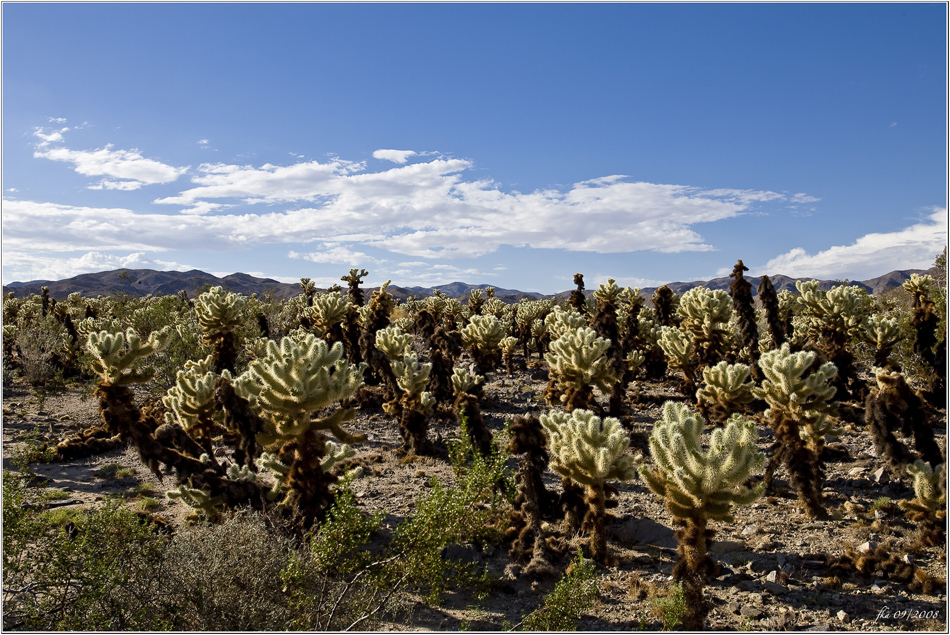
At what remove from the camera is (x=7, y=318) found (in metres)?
27.4

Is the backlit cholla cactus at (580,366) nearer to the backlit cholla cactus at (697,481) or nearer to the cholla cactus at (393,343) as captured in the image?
the backlit cholla cactus at (697,481)

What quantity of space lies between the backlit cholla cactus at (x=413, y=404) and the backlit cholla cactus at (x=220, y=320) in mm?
5103

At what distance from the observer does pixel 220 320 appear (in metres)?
14.3

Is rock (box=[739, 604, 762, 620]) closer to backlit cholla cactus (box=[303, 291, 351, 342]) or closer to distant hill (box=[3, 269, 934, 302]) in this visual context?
backlit cholla cactus (box=[303, 291, 351, 342])

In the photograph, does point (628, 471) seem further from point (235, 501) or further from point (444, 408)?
point (444, 408)

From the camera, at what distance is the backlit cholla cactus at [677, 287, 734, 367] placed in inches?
594

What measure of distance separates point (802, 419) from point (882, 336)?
419 inches

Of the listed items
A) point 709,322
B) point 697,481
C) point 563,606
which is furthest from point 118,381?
point 709,322

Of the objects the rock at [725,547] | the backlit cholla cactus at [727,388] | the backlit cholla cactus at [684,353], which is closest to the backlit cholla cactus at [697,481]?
the rock at [725,547]

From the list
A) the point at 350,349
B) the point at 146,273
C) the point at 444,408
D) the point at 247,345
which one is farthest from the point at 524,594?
the point at 146,273

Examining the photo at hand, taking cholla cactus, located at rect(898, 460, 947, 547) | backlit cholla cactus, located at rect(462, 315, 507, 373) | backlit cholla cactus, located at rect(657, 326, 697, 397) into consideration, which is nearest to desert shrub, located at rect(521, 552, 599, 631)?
cholla cactus, located at rect(898, 460, 947, 547)

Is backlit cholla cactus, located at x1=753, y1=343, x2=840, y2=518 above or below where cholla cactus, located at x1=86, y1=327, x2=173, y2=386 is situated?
below

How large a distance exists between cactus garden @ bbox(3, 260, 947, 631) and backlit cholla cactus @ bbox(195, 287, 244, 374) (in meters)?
0.07

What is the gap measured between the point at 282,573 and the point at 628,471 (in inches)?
174
